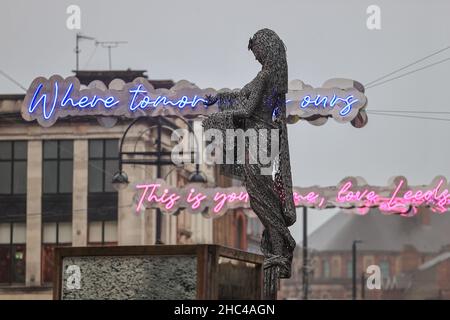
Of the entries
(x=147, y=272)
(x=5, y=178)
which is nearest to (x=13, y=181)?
(x=5, y=178)

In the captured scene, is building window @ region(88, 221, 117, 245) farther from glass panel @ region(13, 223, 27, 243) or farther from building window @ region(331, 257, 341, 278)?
building window @ region(331, 257, 341, 278)

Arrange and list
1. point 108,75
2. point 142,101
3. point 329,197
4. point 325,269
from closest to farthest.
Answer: point 142,101
point 329,197
point 108,75
point 325,269

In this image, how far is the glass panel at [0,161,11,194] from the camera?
58.6 m

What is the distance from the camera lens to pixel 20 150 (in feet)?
191

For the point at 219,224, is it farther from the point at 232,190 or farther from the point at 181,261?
the point at 181,261

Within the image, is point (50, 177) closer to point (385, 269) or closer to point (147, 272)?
point (147, 272)

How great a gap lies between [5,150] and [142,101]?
2095 centimetres

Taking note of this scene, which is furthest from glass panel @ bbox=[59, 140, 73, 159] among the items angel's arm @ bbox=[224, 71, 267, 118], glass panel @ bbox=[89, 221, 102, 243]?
angel's arm @ bbox=[224, 71, 267, 118]

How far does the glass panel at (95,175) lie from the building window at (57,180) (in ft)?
3.05

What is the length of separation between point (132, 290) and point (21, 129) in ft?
153

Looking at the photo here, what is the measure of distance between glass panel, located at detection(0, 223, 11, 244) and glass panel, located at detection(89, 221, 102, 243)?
4011 mm

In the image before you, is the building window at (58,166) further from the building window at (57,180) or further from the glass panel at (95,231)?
the glass panel at (95,231)
